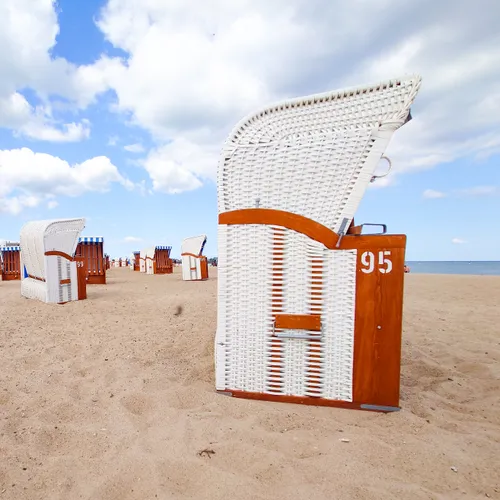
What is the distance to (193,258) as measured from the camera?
59.4ft

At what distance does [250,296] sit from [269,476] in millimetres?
1580

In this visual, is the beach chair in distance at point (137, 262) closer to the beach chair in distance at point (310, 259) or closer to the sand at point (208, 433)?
the sand at point (208, 433)

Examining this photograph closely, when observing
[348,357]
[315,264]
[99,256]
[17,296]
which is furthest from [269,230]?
[99,256]

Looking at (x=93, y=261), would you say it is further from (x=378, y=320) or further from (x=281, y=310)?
(x=378, y=320)

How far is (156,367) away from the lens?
453 centimetres

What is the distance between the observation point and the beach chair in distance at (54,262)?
8977 mm

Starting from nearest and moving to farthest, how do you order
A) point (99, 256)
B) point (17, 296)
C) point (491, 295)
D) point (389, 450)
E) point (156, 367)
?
point (389, 450) < point (156, 367) < point (17, 296) < point (491, 295) < point (99, 256)

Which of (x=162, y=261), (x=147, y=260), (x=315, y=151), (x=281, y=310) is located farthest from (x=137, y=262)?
(x=315, y=151)

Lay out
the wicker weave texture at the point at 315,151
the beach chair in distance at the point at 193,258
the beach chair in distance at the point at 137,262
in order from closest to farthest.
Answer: the wicker weave texture at the point at 315,151
the beach chair in distance at the point at 193,258
the beach chair in distance at the point at 137,262

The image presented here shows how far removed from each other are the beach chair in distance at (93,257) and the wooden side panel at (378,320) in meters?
14.3

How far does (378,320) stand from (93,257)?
589 inches

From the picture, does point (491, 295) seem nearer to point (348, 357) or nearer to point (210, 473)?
point (348, 357)

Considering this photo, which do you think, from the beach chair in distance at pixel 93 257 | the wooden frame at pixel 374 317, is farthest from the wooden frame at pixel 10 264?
the wooden frame at pixel 374 317

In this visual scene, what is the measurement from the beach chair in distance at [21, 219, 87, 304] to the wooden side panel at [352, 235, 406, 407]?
7.94 meters
